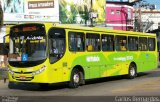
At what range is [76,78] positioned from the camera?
20.1m

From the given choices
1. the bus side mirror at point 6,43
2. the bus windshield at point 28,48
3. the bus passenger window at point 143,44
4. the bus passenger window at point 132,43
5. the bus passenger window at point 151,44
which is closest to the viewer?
the bus windshield at point 28,48

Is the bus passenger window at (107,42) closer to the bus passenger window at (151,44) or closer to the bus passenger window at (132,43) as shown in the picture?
the bus passenger window at (132,43)

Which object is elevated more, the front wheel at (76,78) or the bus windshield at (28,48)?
the bus windshield at (28,48)

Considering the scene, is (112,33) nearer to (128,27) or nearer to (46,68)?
(46,68)

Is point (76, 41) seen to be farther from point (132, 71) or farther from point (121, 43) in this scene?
point (132, 71)

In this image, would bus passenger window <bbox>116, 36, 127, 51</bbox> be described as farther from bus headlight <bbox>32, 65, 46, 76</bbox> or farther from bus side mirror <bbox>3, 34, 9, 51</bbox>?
bus headlight <bbox>32, 65, 46, 76</bbox>

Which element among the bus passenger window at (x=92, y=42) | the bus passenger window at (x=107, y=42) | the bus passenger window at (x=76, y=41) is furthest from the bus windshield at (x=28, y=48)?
the bus passenger window at (x=107, y=42)

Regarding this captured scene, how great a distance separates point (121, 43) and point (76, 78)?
4.95m

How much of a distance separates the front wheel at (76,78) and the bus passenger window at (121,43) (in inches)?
159

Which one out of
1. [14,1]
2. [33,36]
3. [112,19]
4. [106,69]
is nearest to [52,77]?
[33,36]

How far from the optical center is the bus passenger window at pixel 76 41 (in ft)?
65.1

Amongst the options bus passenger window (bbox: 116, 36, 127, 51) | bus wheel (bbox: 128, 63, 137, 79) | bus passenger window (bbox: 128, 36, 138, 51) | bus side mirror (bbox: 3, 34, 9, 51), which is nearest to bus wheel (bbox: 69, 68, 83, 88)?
bus side mirror (bbox: 3, 34, 9, 51)

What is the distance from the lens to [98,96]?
53.6 ft

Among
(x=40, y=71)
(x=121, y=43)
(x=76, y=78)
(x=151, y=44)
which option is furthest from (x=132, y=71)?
(x=40, y=71)
